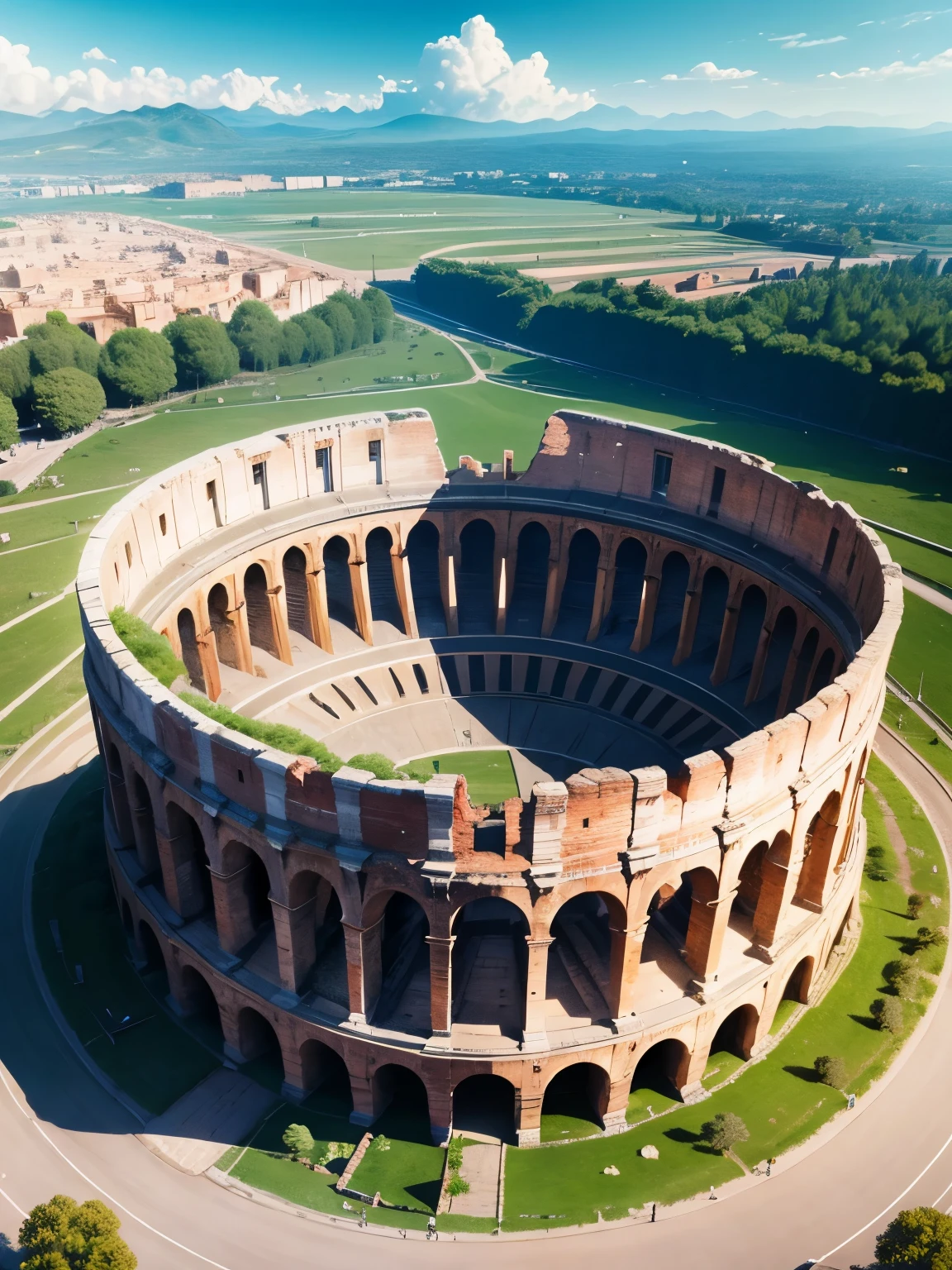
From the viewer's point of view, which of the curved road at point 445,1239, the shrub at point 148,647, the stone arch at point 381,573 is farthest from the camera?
the stone arch at point 381,573

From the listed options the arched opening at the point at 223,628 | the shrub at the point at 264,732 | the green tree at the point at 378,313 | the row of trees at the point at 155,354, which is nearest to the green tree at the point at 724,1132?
the shrub at the point at 264,732

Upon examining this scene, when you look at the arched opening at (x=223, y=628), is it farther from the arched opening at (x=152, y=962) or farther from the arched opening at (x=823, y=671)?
the arched opening at (x=823, y=671)

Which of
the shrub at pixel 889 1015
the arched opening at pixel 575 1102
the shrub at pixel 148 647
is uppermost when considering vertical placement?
the shrub at pixel 148 647

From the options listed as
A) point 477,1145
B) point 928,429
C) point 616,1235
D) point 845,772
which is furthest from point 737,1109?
point 928,429

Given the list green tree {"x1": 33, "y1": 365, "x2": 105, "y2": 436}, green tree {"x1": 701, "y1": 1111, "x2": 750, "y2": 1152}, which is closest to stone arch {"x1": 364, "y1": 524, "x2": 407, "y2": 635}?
green tree {"x1": 701, "y1": 1111, "x2": 750, "y2": 1152}

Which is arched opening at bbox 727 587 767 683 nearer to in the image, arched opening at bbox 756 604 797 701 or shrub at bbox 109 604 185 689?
arched opening at bbox 756 604 797 701

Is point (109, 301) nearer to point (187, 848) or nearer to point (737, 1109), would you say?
point (187, 848)

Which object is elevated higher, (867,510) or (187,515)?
(187,515)
